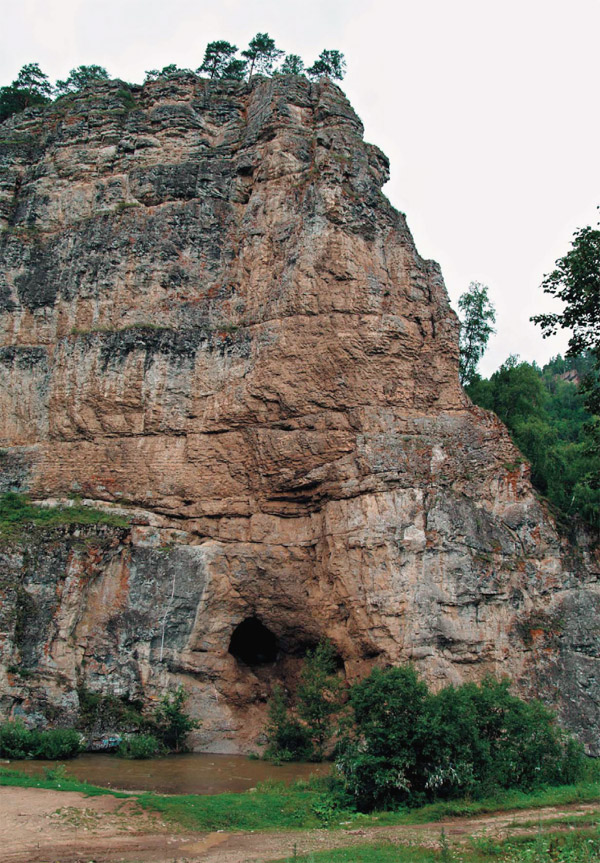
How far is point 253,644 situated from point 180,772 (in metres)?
6.67

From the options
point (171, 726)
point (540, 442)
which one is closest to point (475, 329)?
point (540, 442)

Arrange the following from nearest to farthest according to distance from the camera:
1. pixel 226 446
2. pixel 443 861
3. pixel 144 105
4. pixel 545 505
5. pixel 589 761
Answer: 1. pixel 443 861
2. pixel 589 761
3. pixel 545 505
4. pixel 226 446
5. pixel 144 105

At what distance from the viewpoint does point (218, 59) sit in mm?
37438

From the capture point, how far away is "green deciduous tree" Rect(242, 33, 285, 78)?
1451 inches

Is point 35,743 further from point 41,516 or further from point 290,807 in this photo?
point 290,807

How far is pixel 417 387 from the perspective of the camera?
2252 cm

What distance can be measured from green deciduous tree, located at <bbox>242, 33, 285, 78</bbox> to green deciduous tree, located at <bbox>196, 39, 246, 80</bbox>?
1.72 ft

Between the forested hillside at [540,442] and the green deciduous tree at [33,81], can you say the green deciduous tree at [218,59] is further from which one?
the forested hillside at [540,442]

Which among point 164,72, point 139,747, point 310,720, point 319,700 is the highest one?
point 164,72

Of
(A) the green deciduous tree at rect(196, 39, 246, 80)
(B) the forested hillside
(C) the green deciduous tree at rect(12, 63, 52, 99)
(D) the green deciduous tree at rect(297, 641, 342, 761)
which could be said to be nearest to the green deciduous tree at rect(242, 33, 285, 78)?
(A) the green deciduous tree at rect(196, 39, 246, 80)

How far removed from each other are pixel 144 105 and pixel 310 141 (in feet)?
26.4

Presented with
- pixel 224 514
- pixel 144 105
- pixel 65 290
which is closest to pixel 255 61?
A: pixel 144 105

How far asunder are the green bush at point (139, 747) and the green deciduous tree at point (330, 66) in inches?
1230

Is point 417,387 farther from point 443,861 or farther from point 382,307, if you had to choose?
point 443,861
